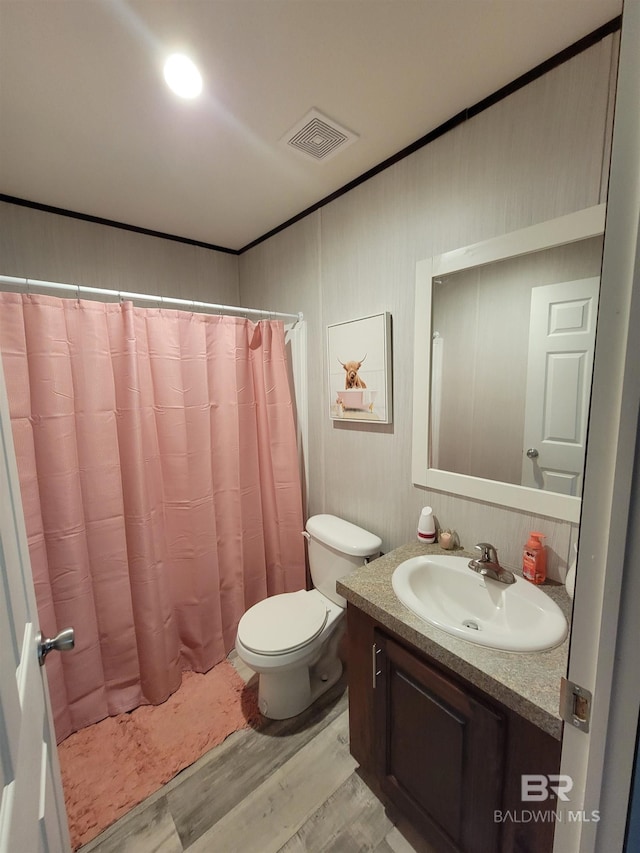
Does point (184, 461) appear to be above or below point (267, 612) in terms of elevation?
above

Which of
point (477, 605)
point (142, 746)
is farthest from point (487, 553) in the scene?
point (142, 746)

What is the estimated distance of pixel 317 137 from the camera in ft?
4.27

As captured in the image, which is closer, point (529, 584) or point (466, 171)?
point (529, 584)

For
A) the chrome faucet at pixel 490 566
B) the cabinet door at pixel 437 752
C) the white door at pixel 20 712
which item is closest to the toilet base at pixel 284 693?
the cabinet door at pixel 437 752

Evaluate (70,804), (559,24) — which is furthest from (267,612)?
(559,24)

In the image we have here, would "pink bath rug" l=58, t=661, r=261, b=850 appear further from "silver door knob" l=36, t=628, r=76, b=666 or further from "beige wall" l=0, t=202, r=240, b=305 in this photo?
"beige wall" l=0, t=202, r=240, b=305

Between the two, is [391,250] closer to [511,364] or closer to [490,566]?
[511,364]

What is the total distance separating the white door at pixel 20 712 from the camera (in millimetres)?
490

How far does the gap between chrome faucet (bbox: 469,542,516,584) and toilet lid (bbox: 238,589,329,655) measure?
75 cm

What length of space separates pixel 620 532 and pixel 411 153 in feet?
5.01

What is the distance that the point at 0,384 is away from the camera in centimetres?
70

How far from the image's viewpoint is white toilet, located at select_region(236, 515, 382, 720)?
142cm

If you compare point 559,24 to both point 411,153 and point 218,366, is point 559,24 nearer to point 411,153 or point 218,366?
point 411,153

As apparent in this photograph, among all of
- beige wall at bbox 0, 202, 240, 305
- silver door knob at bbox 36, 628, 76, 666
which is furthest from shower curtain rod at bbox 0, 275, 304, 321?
silver door knob at bbox 36, 628, 76, 666
